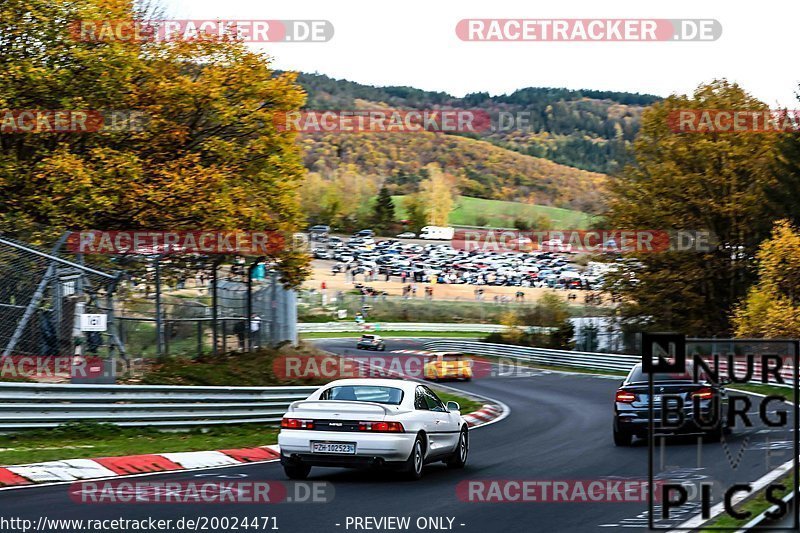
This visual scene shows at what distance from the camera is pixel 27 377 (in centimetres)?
1739

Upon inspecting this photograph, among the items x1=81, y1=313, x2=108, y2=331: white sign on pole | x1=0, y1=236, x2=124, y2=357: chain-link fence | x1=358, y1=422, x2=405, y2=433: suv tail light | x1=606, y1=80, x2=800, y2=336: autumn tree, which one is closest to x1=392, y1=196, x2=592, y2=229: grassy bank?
x1=606, y1=80, x2=800, y2=336: autumn tree

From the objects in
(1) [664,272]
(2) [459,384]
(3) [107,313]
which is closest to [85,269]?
(3) [107,313]

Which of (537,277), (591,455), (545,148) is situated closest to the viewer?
(591,455)

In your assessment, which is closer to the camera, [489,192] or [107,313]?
[107,313]

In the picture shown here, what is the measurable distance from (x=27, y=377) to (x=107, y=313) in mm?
1835

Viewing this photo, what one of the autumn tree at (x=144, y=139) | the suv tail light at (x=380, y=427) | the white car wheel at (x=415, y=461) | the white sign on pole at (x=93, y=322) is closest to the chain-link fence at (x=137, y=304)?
the white sign on pole at (x=93, y=322)

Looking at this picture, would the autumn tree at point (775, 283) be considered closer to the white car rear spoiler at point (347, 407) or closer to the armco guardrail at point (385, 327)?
the white car rear spoiler at point (347, 407)

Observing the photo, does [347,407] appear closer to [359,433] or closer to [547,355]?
[359,433]

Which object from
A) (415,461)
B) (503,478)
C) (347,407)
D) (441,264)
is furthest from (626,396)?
(441,264)

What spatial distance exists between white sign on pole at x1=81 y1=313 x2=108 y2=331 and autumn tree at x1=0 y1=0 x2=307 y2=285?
3718 mm

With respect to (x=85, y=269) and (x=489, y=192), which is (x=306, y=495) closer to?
(x=85, y=269)

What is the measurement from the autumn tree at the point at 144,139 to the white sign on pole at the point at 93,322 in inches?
146

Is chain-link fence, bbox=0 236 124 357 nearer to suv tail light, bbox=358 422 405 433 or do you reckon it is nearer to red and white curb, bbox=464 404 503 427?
suv tail light, bbox=358 422 405 433

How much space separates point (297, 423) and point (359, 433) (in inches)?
30.8
